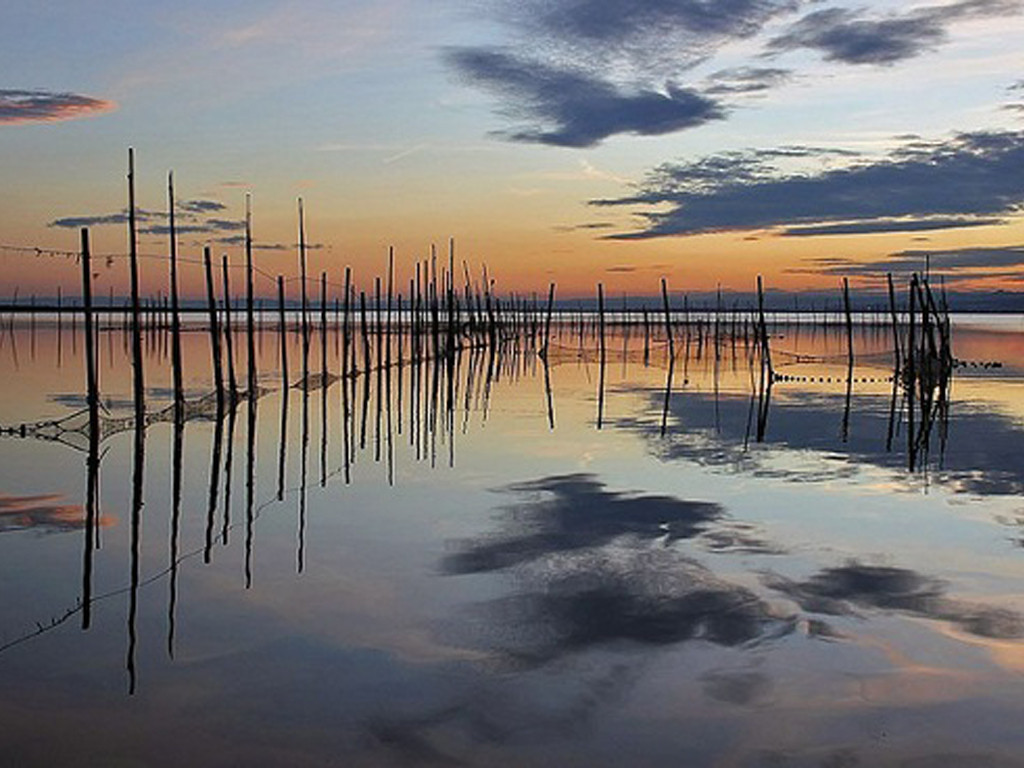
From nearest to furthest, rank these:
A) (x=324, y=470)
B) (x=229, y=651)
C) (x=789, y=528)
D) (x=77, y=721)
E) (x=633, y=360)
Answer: (x=77, y=721)
(x=229, y=651)
(x=789, y=528)
(x=324, y=470)
(x=633, y=360)

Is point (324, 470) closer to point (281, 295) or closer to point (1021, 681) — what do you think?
point (1021, 681)

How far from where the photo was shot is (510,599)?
28.4 ft

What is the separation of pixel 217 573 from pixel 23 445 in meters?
8.68

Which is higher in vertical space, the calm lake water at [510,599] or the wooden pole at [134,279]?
the wooden pole at [134,279]

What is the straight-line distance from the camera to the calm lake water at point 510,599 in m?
6.12

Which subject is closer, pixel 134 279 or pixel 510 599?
pixel 510 599

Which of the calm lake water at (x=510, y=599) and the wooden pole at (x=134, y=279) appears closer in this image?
the calm lake water at (x=510, y=599)

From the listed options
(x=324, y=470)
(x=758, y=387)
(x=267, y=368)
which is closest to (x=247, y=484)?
(x=324, y=470)

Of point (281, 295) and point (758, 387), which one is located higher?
point (281, 295)

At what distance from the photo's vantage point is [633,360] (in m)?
46.1

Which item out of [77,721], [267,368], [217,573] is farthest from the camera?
[267,368]

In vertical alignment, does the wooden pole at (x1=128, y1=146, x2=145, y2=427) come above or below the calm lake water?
above

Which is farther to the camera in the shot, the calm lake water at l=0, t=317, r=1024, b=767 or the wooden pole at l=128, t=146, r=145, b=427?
the wooden pole at l=128, t=146, r=145, b=427

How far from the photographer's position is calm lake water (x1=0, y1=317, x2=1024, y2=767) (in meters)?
6.12
